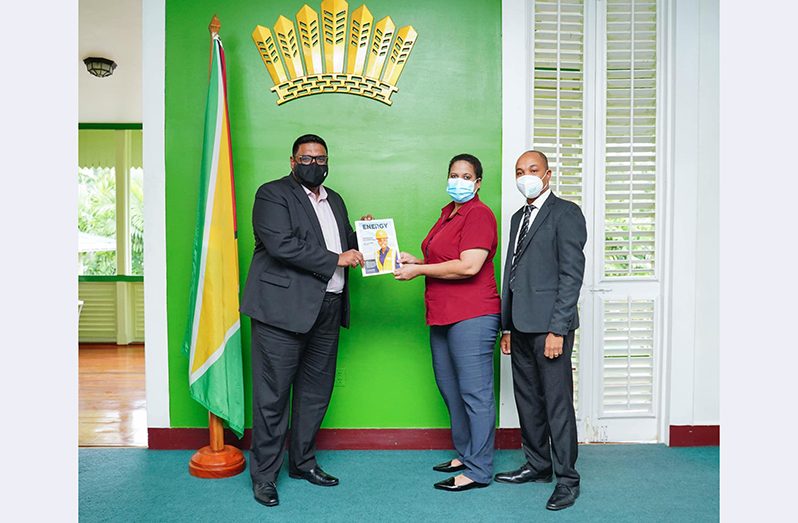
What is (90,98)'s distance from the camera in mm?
6273

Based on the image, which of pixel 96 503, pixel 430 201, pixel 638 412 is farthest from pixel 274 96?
pixel 638 412

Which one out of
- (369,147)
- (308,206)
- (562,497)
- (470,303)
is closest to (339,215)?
(308,206)

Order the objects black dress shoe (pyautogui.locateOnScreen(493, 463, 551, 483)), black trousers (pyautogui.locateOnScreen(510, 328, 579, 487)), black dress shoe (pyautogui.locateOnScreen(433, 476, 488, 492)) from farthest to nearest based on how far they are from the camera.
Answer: black dress shoe (pyautogui.locateOnScreen(493, 463, 551, 483)) → black dress shoe (pyautogui.locateOnScreen(433, 476, 488, 492)) → black trousers (pyautogui.locateOnScreen(510, 328, 579, 487))

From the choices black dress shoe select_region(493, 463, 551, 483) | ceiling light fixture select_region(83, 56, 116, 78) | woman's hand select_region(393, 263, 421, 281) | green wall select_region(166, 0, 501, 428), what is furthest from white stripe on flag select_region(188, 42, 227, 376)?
ceiling light fixture select_region(83, 56, 116, 78)

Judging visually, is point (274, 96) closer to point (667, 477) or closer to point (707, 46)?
point (707, 46)

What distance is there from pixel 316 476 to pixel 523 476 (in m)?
0.99

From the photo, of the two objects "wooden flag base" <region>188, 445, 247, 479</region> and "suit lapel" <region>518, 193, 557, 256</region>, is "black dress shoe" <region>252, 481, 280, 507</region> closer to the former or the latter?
"wooden flag base" <region>188, 445, 247, 479</region>

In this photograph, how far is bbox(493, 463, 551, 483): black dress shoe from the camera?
2.86 m

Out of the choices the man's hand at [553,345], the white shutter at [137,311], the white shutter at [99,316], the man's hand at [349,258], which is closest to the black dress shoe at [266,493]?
the man's hand at [349,258]

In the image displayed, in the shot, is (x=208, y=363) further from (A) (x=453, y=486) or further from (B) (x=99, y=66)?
(B) (x=99, y=66)

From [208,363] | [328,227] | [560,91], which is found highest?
[560,91]

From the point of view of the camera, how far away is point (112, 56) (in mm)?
5180

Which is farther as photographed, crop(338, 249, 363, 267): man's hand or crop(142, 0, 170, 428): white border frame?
crop(142, 0, 170, 428): white border frame

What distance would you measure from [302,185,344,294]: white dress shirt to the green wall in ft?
1.51
